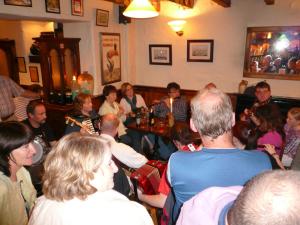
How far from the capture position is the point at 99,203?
1049mm

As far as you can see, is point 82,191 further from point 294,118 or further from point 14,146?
point 294,118

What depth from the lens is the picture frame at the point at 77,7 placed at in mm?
4402

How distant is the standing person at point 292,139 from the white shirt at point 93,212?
2.14 meters

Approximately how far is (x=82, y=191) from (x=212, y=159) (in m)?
0.64

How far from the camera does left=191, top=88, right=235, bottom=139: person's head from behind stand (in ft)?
4.40

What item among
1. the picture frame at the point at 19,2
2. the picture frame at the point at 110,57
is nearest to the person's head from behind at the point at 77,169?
the picture frame at the point at 19,2

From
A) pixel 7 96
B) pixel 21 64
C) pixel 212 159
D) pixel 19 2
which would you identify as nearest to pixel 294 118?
pixel 212 159

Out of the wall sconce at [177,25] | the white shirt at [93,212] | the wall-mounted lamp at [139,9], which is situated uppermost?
the wall sconce at [177,25]

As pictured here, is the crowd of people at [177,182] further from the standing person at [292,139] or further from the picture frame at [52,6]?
the picture frame at [52,6]

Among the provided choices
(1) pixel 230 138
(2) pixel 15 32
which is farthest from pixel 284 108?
(2) pixel 15 32

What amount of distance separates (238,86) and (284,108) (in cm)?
105

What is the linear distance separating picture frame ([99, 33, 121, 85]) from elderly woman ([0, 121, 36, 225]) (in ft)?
12.5

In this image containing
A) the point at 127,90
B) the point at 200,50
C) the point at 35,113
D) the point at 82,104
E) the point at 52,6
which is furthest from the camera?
the point at 200,50

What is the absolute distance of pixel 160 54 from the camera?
6.20 metres
